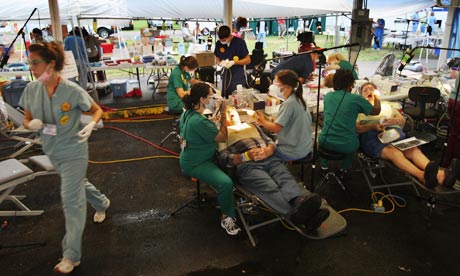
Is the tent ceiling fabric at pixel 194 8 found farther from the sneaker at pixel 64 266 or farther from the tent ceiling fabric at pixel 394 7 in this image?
the sneaker at pixel 64 266

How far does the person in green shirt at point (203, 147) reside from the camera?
2.61 metres

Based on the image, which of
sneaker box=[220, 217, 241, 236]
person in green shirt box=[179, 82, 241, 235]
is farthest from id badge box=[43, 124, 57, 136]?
sneaker box=[220, 217, 241, 236]

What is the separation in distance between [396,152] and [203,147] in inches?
71.2

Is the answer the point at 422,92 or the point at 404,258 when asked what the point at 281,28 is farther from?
the point at 404,258

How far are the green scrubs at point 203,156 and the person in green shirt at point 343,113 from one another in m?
1.16

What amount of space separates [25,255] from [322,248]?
235 cm

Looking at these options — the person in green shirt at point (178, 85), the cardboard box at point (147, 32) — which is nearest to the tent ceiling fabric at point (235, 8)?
the cardboard box at point (147, 32)

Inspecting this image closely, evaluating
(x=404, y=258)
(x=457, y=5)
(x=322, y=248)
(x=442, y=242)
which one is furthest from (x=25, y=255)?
(x=457, y=5)

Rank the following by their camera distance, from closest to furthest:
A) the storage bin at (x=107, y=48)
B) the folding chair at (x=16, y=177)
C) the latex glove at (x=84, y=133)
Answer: the latex glove at (x=84, y=133) < the folding chair at (x=16, y=177) < the storage bin at (x=107, y=48)

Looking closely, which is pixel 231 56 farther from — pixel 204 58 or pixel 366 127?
pixel 366 127

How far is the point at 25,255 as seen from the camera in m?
2.59

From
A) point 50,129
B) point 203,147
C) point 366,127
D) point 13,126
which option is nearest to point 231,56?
point 366,127

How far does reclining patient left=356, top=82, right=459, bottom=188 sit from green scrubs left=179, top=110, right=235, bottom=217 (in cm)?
151

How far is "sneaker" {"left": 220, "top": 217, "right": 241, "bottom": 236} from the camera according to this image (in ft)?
9.12
